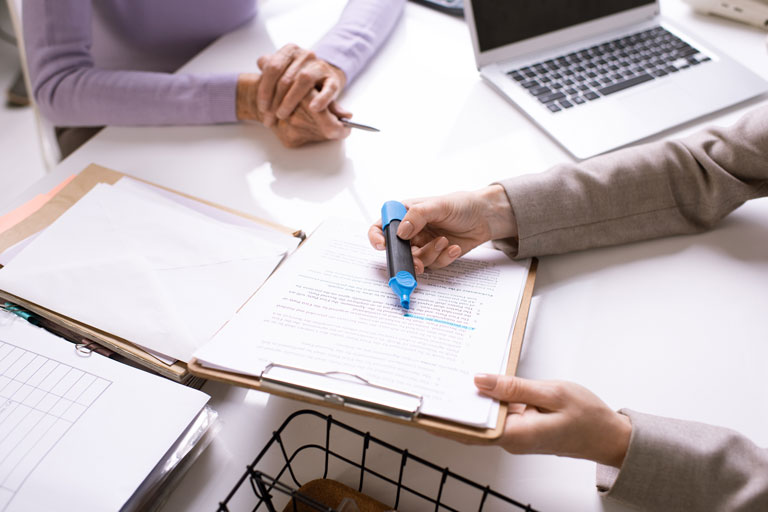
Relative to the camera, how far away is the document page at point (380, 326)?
1.76 ft

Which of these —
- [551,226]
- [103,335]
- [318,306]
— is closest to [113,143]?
[103,335]

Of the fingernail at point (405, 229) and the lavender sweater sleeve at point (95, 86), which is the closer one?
the fingernail at point (405, 229)

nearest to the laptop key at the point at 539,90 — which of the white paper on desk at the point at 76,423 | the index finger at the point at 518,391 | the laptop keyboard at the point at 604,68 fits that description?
the laptop keyboard at the point at 604,68

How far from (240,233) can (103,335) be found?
0.21m

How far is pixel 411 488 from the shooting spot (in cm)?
54

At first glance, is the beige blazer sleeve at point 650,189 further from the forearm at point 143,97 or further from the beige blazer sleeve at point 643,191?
the forearm at point 143,97

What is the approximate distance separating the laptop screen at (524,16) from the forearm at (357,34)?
212 mm

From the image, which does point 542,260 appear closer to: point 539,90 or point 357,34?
point 539,90

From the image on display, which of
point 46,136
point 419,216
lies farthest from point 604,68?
point 46,136

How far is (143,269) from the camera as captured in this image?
0.70m

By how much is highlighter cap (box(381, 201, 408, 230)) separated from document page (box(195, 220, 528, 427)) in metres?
0.04

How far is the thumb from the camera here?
52 cm

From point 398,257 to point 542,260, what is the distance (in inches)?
8.7

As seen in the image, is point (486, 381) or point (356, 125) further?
point (356, 125)
